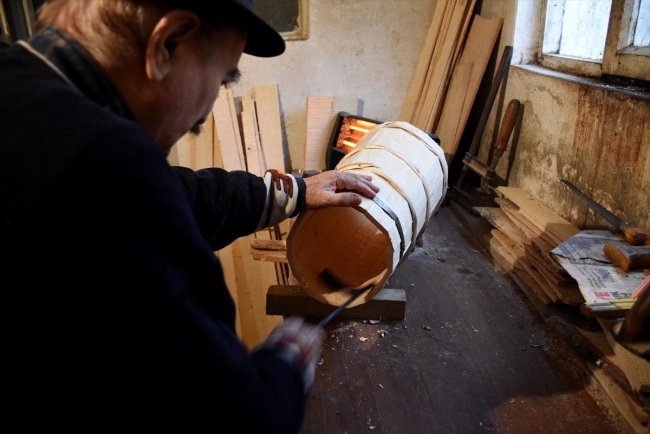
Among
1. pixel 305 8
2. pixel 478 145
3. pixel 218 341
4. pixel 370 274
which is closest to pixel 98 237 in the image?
pixel 218 341

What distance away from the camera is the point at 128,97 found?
2.97 ft

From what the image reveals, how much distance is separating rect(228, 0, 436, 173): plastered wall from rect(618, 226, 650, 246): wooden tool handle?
2984 millimetres

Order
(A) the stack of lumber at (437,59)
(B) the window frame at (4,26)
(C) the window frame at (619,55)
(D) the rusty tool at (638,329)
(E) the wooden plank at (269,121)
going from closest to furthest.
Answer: (D) the rusty tool at (638,329) → (C) the window frame at (619,55) → (B) the window frame at (4,26) → (A) the stack of lumber at (437,59) → (E) the wooden plank at (269,121)

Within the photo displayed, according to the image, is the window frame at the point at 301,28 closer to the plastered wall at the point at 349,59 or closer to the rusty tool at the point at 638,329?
the plastered wall at the point at 349,59

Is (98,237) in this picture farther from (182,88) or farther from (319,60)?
(319,60)

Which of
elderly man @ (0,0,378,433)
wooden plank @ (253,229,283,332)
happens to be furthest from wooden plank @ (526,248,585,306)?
wooden plank @ (253,229,283,332)

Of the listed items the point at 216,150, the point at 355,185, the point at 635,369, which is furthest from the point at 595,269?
the point at 216,150

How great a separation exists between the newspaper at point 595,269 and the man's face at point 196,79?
1655 millimetres

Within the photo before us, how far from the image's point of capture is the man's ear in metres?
0.86

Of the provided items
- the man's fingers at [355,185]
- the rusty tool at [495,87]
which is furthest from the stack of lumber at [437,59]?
the man's fingers at [355,185]

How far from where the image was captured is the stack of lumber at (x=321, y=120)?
15.1ft

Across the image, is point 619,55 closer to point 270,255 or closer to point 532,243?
point 532,243

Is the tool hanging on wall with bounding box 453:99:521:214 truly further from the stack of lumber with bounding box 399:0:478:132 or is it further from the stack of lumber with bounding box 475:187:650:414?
the stack of lumber with bounding box 399:0:478:132

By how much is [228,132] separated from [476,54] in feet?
7.63
